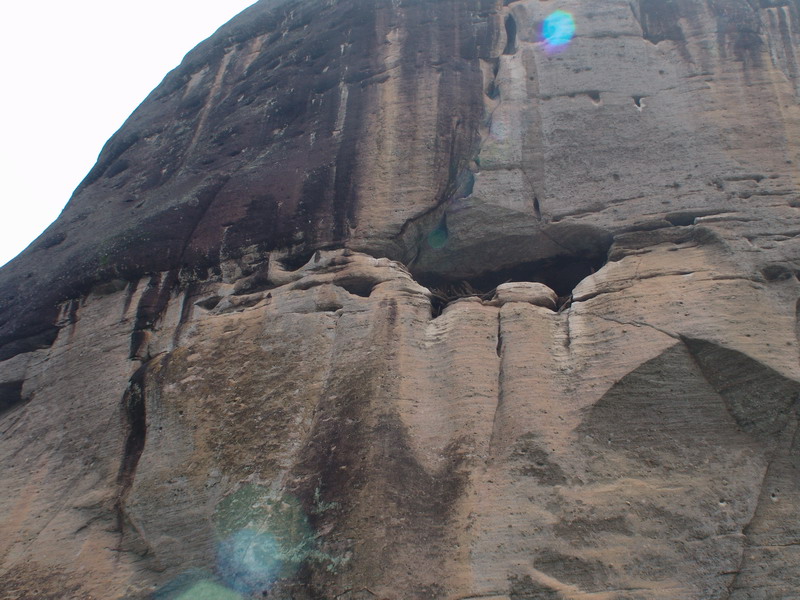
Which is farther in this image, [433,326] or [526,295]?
[526,295]

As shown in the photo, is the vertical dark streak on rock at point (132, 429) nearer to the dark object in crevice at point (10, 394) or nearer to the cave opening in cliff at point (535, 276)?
the dark object in crevice at point (10, 394)

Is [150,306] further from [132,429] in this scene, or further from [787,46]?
[787,46]

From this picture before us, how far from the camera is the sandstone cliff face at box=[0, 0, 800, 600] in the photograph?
4.91m

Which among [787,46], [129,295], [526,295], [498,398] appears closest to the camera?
[498,398]

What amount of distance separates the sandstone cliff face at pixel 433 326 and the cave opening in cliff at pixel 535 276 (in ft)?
0.11

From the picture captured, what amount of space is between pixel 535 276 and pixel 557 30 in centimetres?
327

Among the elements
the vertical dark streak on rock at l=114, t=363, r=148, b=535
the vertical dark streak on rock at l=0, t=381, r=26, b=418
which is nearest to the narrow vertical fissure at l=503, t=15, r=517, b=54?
the vertical dark streak on rock at l=114, t=363, r=148, b=535

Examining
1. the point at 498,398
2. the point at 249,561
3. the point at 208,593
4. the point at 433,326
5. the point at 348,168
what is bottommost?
the point at 208,593

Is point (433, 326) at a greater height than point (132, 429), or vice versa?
point (433, 326)

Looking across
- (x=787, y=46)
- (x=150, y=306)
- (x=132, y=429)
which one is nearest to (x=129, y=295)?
(x=150, y=306)

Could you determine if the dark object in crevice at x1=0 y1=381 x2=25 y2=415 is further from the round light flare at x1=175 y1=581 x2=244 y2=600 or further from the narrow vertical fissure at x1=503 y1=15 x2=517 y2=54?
the narrow vertical fissure at x1=503 y1=15 x2=517 y2=54

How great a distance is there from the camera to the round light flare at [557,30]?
9.02 m

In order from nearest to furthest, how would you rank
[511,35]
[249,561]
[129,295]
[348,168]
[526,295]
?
[249,561], [526,295], [129,295], [348,168], [511,35]

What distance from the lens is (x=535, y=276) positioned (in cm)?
782
